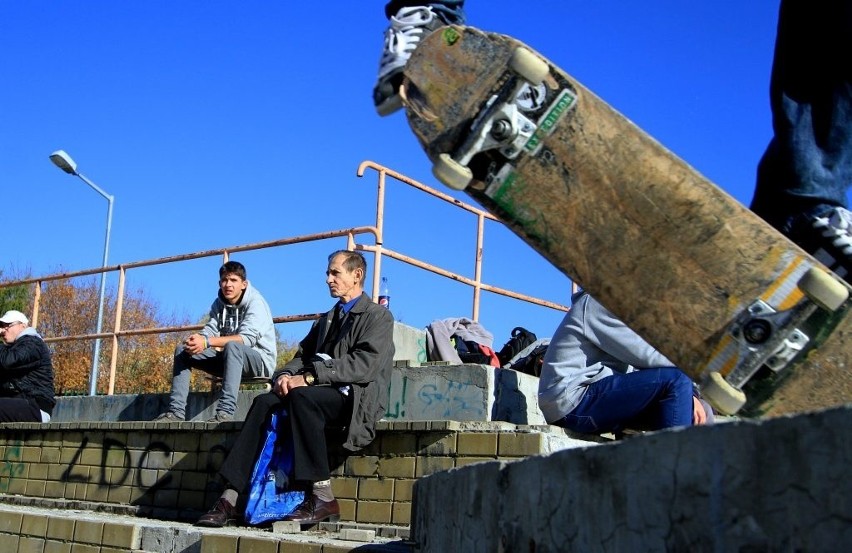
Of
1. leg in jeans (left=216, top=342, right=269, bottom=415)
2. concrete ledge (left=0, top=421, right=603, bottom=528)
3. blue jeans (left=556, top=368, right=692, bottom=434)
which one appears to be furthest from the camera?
leg in jeans (left=216, top=342, right=269, bottom=415)

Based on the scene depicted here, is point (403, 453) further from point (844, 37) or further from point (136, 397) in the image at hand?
point (136, 397)

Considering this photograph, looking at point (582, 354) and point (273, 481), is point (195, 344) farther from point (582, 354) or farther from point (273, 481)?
point (582, 354)

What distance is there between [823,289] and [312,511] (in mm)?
3299

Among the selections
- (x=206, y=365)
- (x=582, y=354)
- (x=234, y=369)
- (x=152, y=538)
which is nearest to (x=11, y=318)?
(x=206, y=365)

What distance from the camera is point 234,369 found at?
718 centimetres

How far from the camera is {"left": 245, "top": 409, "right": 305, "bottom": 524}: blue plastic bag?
5.24 m

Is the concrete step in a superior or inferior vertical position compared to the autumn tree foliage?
inferior

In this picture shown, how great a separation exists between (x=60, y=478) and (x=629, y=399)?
4824mm

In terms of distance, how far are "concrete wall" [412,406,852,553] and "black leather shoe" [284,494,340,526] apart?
3.26m

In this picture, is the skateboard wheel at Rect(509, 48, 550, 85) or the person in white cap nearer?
the skateboard wheel at Rect(509, 48, 550, 85)

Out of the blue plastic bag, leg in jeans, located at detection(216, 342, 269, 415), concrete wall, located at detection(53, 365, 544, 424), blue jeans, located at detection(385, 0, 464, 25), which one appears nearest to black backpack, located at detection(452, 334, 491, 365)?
concrete wall, located at detection(53, 365, 544, 424)

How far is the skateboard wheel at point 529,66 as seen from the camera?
2963mm

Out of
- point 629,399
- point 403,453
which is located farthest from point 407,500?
point 629,399

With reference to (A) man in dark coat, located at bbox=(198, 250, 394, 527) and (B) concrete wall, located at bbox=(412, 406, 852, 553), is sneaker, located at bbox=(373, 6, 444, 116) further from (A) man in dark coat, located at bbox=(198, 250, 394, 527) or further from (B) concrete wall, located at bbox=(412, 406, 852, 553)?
(A) man in dark coat, located at bbox=(198, 250, 394, 527)
